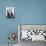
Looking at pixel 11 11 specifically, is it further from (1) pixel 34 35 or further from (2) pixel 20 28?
(1) pixel 34 35

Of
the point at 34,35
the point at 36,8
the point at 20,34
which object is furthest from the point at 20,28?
the point at 36,8

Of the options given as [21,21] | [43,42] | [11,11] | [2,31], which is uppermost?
[11,11]

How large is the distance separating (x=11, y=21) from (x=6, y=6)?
34 centimetres

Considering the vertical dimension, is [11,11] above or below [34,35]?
above

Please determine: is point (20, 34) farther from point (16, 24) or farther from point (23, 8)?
point (23, 8)

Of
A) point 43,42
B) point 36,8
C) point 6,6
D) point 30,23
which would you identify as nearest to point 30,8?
point 36,8

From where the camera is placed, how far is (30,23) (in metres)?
3.03

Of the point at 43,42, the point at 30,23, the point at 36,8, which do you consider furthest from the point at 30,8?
the point at 43,42

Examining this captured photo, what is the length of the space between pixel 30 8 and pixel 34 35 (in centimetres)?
59

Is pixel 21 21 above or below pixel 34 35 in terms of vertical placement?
above

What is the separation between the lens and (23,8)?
3.05m

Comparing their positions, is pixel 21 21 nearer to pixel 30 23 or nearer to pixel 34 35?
pixel 30 23

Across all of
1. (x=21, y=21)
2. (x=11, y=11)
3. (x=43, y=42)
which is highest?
(x=11, y=11)

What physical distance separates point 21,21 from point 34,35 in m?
0.41
